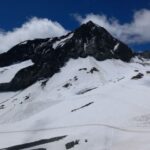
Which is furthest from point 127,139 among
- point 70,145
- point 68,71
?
point 68,71

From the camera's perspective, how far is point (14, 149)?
6494cm

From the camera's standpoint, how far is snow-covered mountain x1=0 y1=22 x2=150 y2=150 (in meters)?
60.6

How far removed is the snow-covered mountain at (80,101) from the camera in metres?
60.6

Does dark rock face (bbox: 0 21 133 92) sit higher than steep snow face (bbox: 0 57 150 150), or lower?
higher

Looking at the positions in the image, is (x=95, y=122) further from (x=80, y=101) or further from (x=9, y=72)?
(x=9, y=72)

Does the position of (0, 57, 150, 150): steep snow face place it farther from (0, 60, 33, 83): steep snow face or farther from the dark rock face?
(0, 60, 33, 83): steep snow face

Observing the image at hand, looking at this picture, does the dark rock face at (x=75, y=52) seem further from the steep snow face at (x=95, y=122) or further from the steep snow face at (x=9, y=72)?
the steep snow face at (x=95, y=122)

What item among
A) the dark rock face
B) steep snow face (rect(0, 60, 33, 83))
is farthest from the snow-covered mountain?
steep snow face (rect(0, 60, 33, 83))

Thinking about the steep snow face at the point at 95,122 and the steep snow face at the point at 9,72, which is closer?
the steep snow face at the point at 95,122

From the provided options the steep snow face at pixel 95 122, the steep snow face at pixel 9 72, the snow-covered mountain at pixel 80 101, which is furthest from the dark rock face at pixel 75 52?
the steep snow face at pixel 95 122

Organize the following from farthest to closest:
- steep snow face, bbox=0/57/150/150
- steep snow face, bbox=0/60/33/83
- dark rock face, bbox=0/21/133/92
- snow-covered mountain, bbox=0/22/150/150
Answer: steep snow face, bbox=0/60/33/83 < dark rock face, bbox=0/21/133/92 < snow-covered mountain, bbox=0/22/150/150 < steep snow face, bbox=0/57/150/150

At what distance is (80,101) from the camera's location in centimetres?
8688

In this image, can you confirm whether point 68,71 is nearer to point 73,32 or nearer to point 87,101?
point 73,32

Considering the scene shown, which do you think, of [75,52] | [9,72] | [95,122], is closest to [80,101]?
[95,122]
